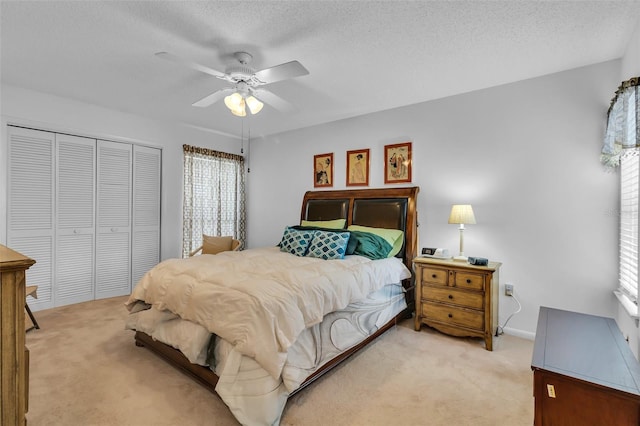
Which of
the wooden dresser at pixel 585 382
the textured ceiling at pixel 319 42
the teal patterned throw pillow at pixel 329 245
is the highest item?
Result: the textured ceiling at pixel 319 42

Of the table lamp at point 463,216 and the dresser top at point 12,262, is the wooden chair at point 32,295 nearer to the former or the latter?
the dresser top at point 12,262

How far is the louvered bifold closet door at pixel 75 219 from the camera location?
12.3 feet

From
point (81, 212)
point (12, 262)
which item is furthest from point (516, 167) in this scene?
point (81, 212)

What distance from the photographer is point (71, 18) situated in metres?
2.13

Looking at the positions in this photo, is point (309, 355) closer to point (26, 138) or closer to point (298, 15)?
point (298, 15)

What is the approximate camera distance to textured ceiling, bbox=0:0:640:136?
2000 mm

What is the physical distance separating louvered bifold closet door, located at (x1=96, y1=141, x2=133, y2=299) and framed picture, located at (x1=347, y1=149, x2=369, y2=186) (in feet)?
10.3

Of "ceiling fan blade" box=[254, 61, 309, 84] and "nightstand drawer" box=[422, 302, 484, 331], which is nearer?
"ceiling fan blade" box=[254, 61, 309, 84]

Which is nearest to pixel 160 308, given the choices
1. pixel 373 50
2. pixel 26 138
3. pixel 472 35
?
pixel 373 50

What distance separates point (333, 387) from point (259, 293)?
912 millimetres

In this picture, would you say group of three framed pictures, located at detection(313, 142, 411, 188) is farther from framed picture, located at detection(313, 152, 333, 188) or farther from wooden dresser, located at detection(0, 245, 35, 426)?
wooden dresser, located at detection(0, 245, 35, 426)

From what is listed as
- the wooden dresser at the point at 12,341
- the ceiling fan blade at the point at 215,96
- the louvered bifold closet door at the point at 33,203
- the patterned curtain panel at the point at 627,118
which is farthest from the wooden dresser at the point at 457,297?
the louvered bifold closet door at the point at 33,203

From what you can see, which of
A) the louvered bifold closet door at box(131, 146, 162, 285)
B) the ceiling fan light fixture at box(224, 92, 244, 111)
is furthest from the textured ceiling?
the louvered bifold closet door at box(131, 146, 162, 285)

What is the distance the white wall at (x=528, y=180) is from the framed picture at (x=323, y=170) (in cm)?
83
